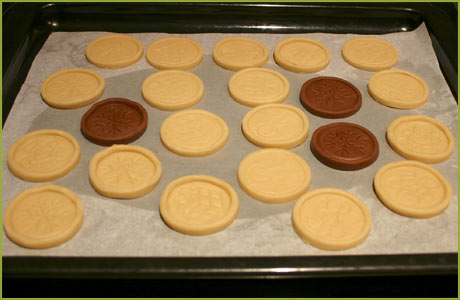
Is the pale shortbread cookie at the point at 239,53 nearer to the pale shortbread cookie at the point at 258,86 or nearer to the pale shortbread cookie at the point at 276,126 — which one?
the pale shortbread cookie at the point at 258,86

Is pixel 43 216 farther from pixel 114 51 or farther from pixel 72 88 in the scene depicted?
pixel 114 51

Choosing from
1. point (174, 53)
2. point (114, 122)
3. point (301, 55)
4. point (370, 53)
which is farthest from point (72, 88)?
point (370, 53)

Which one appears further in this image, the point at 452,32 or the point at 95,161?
the point at 452,32

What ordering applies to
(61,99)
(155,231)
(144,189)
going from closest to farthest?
1. (155,231)
2. (144,189)
3. (61,99)

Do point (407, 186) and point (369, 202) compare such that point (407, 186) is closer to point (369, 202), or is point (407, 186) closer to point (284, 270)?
point (369, 202)

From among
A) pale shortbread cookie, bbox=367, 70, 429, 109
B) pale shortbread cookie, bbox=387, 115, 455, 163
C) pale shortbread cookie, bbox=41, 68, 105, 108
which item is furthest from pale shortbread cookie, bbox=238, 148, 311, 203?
pale shortbread cookie, bbox=41, 68, 105, 108

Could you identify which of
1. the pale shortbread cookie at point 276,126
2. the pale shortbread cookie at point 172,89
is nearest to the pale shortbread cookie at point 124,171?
the pale shortbread cookie at point 172,89

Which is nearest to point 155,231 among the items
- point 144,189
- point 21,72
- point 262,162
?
point 144,189
